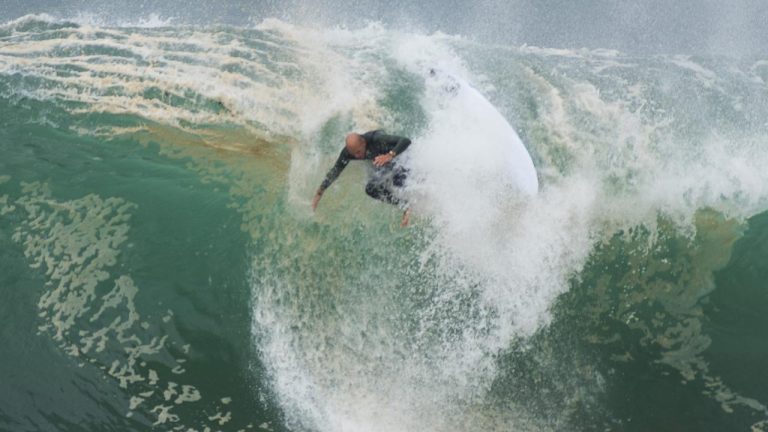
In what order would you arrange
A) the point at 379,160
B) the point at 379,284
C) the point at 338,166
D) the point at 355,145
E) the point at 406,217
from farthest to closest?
1. the point at 379,284
2. the point at 406,217
3. the point at 338,166
4. the point at 355,145
5. the point at 379,160

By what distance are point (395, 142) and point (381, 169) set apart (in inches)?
14.0

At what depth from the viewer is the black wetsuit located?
21.2 ft

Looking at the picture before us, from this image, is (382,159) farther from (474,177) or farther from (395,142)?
(474,177)

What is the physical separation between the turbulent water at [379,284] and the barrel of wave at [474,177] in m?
0.03

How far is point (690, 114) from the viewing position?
10047 millimetres

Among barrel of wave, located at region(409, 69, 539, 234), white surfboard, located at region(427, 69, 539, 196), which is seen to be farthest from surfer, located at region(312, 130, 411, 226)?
white surfboard, located at region(427, 69, 539, 196)

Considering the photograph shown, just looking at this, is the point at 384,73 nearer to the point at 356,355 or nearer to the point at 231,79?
the point at 231,79

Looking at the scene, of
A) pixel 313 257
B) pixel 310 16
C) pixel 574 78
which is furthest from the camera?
pixel 310 16

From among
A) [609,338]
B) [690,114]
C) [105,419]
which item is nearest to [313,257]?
[105,419]

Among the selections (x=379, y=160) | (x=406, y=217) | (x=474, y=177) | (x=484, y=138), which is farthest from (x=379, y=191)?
(x=484, y=138)

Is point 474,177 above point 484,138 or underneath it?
underneath

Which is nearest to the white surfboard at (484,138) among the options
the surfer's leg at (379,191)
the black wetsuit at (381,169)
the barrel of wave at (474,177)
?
the barrel of wave at (474,177)

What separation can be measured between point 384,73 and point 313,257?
379cm

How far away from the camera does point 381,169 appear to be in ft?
21.8
